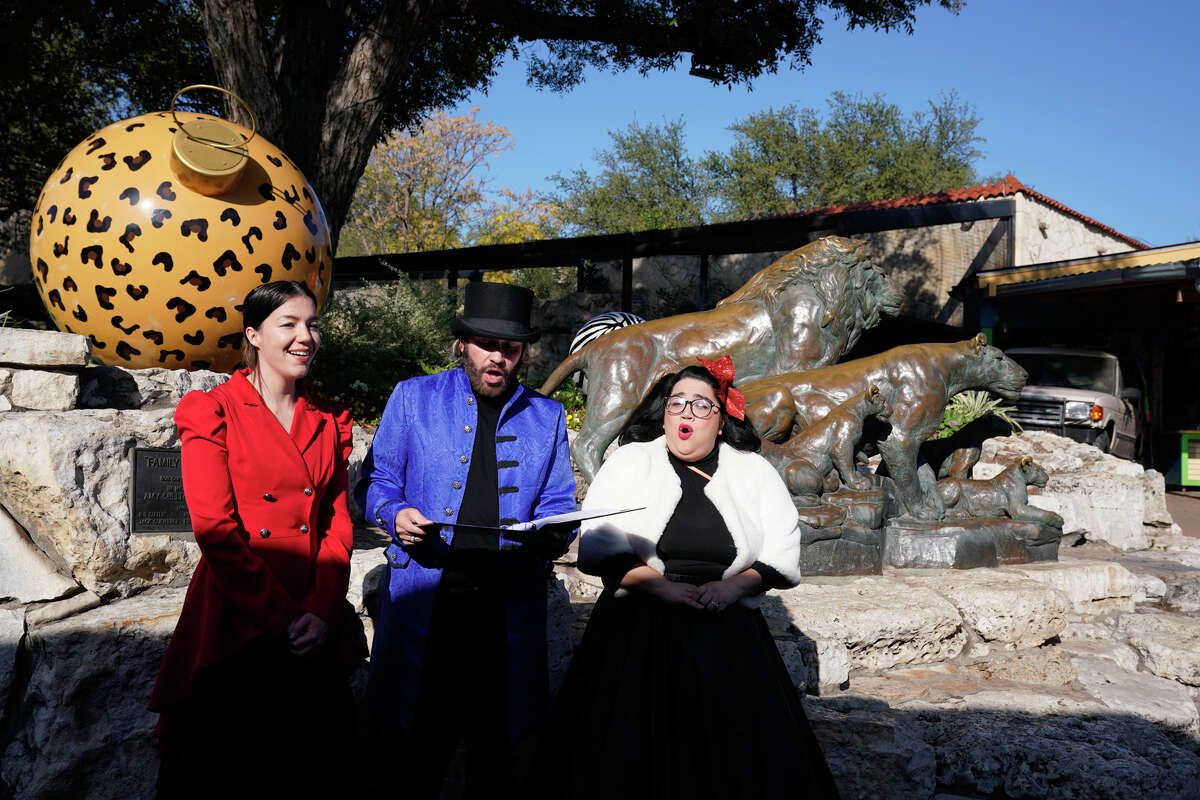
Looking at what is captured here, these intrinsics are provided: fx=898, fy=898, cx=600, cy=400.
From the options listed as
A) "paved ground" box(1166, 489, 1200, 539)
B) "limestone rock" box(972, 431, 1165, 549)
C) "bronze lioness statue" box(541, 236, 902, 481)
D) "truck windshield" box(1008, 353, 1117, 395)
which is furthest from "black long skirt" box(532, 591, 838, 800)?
"truck windshield" box(1008, 353, 1117, 395)

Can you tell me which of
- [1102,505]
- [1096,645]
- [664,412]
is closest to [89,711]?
[664,412]

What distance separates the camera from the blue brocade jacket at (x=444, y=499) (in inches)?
105

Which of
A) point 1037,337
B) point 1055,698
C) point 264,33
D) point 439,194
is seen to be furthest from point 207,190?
point 439,194

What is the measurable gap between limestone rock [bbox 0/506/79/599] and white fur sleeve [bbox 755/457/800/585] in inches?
97.1

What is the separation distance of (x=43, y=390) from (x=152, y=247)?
2.43 ft

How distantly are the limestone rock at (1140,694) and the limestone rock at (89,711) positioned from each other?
4046mm

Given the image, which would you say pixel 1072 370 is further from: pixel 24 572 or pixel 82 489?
pixel 24 572

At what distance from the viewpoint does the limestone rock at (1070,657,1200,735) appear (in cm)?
411

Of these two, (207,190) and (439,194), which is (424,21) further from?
(439,194)

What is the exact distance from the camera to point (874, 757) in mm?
3078

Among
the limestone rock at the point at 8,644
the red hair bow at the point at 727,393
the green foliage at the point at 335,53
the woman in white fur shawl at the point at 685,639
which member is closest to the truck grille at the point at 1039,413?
→ the green foliage at the point at 335,53

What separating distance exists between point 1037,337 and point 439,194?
20.2m

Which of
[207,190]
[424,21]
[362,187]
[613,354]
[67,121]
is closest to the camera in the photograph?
[207,190]

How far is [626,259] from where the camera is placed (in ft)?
46.4
